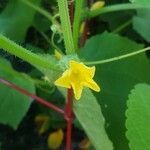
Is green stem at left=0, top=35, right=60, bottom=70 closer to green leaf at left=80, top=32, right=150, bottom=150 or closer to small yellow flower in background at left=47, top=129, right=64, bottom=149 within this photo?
green leaf at left=80, top=32, right=150, bottom=150

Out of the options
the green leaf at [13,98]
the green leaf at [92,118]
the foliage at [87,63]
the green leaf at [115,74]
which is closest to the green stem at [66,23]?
the foliage at [87,63]

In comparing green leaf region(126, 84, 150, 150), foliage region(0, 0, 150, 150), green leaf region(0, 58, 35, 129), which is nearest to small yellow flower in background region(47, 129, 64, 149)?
foliage region(0, 0, 150, 150)

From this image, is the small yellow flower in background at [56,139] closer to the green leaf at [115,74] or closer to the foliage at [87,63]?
the foliage at [87,63]

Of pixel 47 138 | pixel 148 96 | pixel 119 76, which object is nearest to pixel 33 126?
pixel 47 138

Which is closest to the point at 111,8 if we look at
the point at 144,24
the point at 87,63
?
the point at 144,24

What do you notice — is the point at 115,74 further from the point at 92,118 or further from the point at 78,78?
the point at 78,78

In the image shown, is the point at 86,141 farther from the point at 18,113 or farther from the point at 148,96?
the point at 148,96
